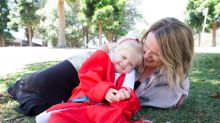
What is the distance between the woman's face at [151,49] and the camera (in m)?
2.82

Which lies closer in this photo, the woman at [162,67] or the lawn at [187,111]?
the woman at [162,67]

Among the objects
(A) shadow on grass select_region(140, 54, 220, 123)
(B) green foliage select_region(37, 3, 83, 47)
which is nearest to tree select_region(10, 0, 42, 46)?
(B) green foliage select_region(37, 3, 83, 47)

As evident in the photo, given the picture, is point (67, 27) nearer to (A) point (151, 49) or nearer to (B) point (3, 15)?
(B) point (3, 15)

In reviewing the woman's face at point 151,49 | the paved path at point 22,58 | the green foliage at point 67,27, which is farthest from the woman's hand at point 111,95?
the green foliage at point 67,27

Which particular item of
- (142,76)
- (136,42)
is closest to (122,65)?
(136,42)

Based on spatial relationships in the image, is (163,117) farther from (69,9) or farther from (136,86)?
(69,9)

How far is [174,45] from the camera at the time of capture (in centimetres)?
284

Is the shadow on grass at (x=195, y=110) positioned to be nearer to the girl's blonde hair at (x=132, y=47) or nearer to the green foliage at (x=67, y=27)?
the girl's blonde hair at (x=132, y=47)

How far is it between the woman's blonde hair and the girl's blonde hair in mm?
157

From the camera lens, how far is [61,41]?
18.8 m

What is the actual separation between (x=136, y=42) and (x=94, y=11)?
2088 centimetres

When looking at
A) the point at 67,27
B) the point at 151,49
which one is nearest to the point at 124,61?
the point at 151,49

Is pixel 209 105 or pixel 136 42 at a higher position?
pixel 136 42

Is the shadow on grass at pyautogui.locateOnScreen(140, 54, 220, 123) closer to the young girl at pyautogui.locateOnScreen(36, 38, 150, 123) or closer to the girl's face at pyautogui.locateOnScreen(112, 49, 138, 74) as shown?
the young girl at pyautogui.locateOnScreen(36, 38, 150, 123)
